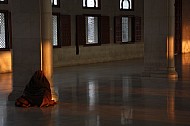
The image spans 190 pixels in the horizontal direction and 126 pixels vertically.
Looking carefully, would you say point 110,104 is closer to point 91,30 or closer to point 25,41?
point 25,41

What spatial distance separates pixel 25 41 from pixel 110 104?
258cm

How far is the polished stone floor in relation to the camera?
27.9 ft

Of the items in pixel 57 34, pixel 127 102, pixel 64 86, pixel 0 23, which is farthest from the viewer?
pixel 57 34

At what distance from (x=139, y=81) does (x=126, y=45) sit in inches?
418

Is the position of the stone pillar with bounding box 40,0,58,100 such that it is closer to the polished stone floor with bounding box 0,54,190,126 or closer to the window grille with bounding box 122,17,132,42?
the polished stone floor with bounding box 0,54,190,126

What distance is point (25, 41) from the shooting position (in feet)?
35.9

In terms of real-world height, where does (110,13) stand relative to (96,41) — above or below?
above

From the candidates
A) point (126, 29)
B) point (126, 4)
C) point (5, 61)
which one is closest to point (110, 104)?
point (5, 61)

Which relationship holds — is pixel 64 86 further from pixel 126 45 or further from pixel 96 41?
pixel 126 45

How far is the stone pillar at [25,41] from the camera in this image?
10812 millimetres

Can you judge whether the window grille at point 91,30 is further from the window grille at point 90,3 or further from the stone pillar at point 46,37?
the stone pillar at point 46,37

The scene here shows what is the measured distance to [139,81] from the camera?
48.9 ft

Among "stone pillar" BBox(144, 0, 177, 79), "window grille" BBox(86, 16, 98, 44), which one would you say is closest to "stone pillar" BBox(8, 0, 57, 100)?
"stone pillar" BBox(144, 0, 177, 79)

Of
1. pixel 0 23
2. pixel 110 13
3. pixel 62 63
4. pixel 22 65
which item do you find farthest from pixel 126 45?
pixel 22 65
